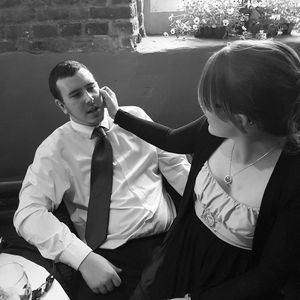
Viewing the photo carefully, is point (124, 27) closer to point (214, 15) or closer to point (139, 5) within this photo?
point (139, 5)

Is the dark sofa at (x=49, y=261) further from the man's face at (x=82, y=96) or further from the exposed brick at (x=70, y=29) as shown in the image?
the exposed brick at (x=70, y=29)

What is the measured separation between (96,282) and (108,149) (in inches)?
22.3

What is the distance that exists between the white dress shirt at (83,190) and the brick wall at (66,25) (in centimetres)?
47

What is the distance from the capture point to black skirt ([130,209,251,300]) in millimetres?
1120

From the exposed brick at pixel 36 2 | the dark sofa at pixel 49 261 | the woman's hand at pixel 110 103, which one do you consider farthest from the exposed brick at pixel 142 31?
the dark sofa at pixel 49 261

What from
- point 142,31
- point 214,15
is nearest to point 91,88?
point 142,31

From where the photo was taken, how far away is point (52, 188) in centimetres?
154

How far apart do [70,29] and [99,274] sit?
1.23m

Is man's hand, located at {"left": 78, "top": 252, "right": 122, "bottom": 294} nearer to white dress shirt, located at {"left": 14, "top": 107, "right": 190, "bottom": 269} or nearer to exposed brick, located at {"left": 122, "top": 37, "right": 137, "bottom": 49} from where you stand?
white dress shirt, located at {"left": 14, "top": 107, "right": 190, "bottom": 269}

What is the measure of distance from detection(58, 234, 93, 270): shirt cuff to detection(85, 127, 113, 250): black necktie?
0.34 ft

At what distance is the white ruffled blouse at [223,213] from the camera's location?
105 centimetres

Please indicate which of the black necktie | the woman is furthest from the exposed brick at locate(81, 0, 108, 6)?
the woman

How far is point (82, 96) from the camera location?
5.11 ft

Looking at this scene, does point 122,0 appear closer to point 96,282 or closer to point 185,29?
point 185,29
